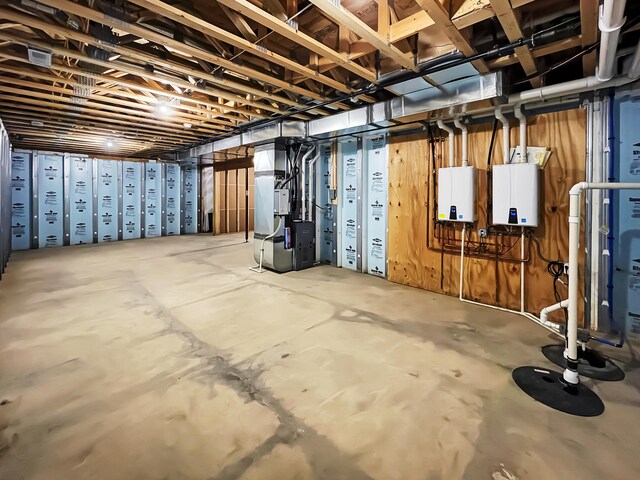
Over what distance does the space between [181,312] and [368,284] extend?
91.7 inches

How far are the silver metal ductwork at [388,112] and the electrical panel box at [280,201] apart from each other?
31.0 inches

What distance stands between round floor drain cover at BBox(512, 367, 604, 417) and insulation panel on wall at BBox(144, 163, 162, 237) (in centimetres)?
910

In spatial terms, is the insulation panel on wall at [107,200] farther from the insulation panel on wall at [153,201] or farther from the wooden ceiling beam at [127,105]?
the wooden ceiling beam at [127,105]

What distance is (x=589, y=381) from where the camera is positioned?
1989mm

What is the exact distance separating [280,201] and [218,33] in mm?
2707

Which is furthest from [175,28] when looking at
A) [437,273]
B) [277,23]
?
[437,273]

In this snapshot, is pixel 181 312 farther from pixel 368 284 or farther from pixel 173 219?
pixel 173 219

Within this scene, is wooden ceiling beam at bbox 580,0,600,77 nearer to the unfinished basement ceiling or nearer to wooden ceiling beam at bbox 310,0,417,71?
the unfinished basement ceiling

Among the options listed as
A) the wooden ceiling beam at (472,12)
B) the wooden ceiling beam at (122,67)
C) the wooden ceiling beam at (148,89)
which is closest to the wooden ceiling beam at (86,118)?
the wooden ceiling beam at (148,89)

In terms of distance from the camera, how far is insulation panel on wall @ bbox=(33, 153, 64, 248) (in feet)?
22.5

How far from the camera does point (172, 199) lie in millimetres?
9148

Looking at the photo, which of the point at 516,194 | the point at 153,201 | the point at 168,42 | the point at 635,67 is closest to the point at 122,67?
the point at 168,42

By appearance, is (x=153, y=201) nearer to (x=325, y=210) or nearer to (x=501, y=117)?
(x=325, y=210)

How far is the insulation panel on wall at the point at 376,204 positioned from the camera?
447cm
